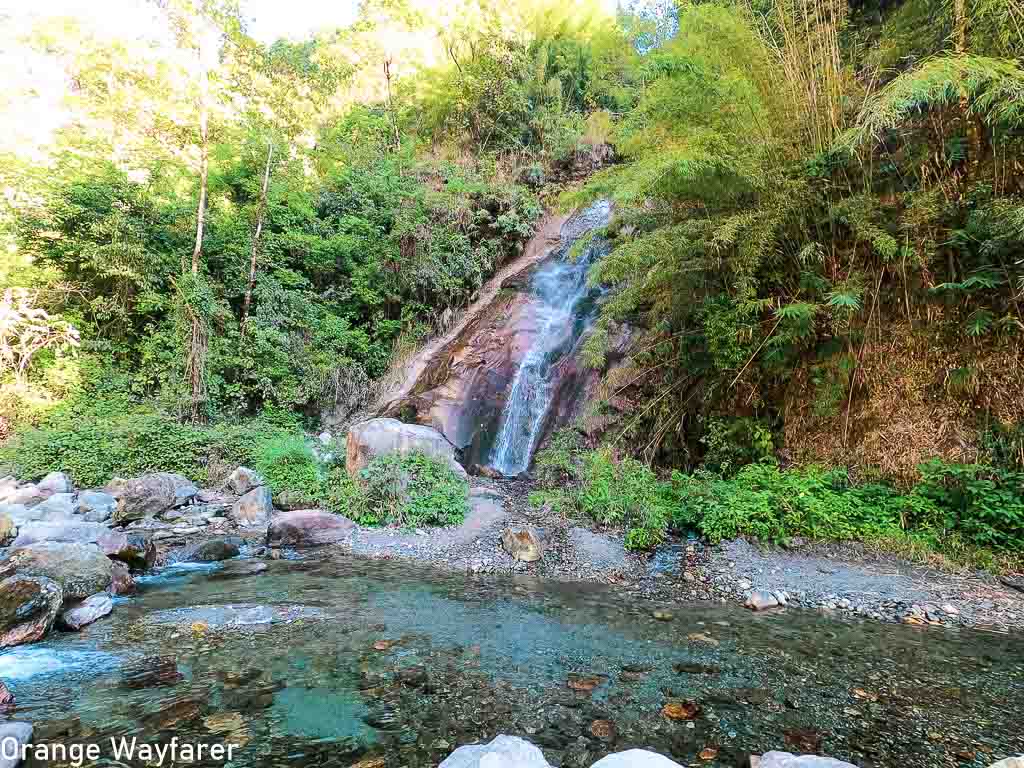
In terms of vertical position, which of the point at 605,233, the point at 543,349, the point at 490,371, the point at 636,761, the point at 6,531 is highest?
the point at 605,233

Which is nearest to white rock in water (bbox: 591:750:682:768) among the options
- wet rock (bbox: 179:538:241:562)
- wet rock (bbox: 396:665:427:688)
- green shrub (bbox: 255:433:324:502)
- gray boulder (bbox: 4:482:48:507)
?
wet rock (bbox: 396:665:427:688)

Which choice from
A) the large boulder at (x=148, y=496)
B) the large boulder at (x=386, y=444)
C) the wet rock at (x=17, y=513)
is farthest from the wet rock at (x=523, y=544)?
the wet rock at (x=17, y=513)

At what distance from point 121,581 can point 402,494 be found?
3.15 metres

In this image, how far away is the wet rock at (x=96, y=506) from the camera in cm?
662

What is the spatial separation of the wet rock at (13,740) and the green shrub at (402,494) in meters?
4.34

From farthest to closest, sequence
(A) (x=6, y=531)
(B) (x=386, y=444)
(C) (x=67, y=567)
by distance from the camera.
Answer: (B) (x=386, y=444), (A) (x=6, y=531), (C) (x=67, y=567)

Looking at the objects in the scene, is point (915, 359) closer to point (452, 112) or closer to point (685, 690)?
point (685, 690)

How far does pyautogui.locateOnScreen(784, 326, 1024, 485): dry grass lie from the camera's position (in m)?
4.96

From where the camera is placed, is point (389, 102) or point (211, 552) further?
point (389, 102)

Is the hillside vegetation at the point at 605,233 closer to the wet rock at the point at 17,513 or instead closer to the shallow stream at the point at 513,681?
the wet rock at the point at 17,513

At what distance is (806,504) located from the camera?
527cm

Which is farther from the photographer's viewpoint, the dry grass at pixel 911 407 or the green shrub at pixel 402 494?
the green shrub at pixel 402 494

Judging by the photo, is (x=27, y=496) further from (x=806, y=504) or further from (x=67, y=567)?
(x=806, y=504)

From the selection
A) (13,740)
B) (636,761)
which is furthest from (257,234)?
(636,761)
